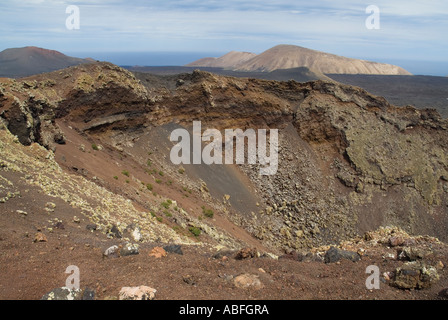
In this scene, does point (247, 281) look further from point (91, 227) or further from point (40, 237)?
point (91, 227)

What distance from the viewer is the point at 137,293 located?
6.60m

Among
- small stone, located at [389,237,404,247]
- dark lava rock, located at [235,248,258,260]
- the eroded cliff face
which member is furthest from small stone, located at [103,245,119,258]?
the eroded cliff face

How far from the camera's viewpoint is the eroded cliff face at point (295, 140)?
24625 mm

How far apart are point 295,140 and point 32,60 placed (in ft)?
476

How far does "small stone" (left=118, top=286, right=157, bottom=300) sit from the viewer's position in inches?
256

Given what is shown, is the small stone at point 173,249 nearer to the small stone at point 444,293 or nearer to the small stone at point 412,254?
the small stone at point 444,293

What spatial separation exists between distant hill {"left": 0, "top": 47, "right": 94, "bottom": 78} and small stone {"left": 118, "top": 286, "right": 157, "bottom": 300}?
141m

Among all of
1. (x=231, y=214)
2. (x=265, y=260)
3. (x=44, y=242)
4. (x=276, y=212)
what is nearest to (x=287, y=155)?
(x=276, y=212)

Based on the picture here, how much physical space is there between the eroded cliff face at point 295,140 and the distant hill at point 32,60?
120 metres

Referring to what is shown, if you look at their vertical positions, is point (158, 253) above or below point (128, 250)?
below

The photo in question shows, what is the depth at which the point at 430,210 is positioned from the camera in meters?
28.9

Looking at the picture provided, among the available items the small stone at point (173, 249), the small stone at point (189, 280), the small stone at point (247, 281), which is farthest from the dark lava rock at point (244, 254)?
the small stone at point (189, 280)

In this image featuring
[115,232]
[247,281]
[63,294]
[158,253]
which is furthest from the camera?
[115,232]

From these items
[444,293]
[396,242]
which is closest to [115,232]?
[444,293]
